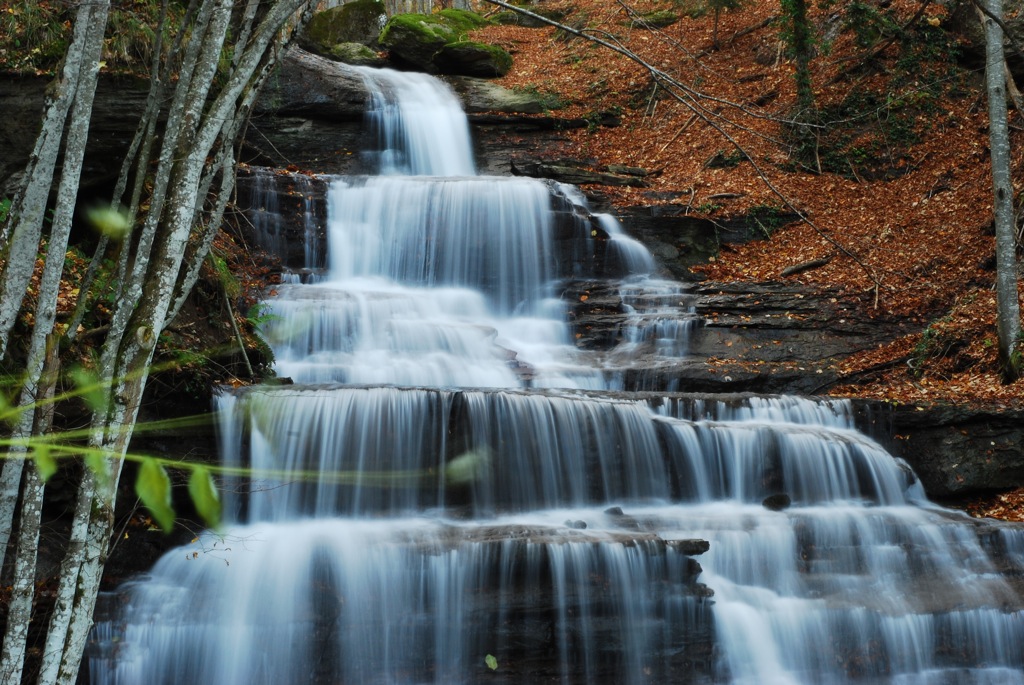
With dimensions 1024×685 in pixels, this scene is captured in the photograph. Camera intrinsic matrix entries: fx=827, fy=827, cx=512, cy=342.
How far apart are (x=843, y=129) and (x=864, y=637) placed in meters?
12.6

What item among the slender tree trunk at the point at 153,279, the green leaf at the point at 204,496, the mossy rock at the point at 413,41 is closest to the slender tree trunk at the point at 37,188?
the slender tree trunk at the point at 153,279

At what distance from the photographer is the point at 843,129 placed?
1684 centimetres

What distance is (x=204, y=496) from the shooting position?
0.90 metres

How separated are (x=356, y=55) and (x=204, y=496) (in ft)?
67.7

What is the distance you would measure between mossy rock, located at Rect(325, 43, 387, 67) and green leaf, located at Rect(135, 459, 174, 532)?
2006cm

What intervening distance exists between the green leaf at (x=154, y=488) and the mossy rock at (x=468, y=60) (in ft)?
68.1

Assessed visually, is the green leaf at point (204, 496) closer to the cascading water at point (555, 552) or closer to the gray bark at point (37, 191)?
the cascading water at point (555, 552)

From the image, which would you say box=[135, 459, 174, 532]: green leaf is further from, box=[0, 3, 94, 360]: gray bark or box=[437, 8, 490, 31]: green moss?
box=[437, 8, 490, 31]: green moss

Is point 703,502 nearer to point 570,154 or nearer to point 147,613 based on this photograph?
point 147,613

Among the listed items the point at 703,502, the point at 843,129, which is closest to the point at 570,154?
the point at 843,129

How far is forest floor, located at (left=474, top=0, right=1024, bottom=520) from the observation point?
11.1m

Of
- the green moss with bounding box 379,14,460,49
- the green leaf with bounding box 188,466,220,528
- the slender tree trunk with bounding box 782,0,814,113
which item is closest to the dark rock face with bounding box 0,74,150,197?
the green leaf with bounding box 188,466,220,528

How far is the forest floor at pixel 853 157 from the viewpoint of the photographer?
11.1m

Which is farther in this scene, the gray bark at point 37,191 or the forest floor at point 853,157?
the forest floor at point 853,157
